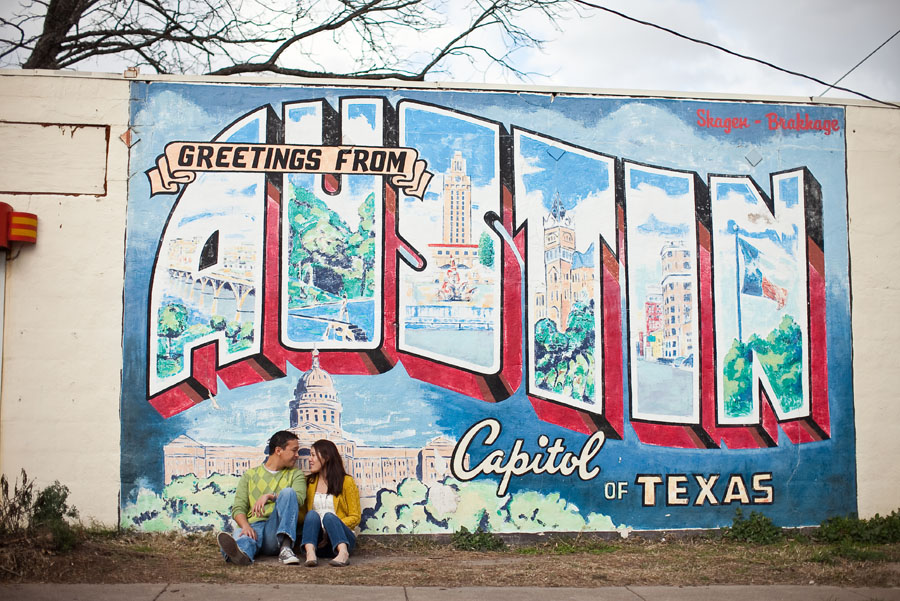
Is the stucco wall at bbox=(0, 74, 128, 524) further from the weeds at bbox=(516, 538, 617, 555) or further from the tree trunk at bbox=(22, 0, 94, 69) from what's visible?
the tree trunk at bbox=(22, 0, 94, 69)

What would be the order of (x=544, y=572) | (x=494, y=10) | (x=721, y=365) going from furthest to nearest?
(x=494, y=10), (x=721, y=365), (x=544, y=572)

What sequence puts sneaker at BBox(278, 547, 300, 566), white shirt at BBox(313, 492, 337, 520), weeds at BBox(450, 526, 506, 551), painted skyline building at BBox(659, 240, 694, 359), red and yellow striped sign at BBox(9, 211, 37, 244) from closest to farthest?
sneaker at BBox(278, 547, 300, 566) → white shirt at BBox(313, 492, 337, 520) → red and yellow striped sign at BBox(9, 211, 37, 244) → weeds at BBox(450, 526, 506, 551) → painted skyline building at BBox(659, 240, 694, 359)

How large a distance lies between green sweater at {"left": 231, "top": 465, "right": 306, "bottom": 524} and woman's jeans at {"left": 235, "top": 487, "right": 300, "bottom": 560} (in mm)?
135

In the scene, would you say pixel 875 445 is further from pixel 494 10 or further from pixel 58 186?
pixel 494 10

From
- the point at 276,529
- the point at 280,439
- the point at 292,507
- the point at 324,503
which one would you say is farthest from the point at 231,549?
the point at 280,439

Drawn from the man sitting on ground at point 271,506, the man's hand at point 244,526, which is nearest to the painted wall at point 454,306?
the man sitting on ground at point 271,506

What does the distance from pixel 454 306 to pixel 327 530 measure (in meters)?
2.35

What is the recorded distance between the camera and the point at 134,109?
7.56 meters

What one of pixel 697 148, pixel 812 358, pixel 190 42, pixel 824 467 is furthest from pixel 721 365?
pixel 190 42

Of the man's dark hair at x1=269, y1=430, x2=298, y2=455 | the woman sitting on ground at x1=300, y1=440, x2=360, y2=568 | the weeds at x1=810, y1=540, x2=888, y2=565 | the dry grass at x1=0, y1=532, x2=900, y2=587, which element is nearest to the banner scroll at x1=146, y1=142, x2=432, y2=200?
the man's dark hair at x1=269, y1=430, x2=298, y2=455

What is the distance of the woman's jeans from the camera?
6.59 m

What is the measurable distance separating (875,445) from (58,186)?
27.2ft

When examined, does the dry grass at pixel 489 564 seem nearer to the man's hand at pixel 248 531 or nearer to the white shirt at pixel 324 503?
the man's hand at pixel 248 531

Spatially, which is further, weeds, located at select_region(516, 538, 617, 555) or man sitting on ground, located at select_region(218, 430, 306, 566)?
weeds, located at select_region(516, 538, 617, 555)
